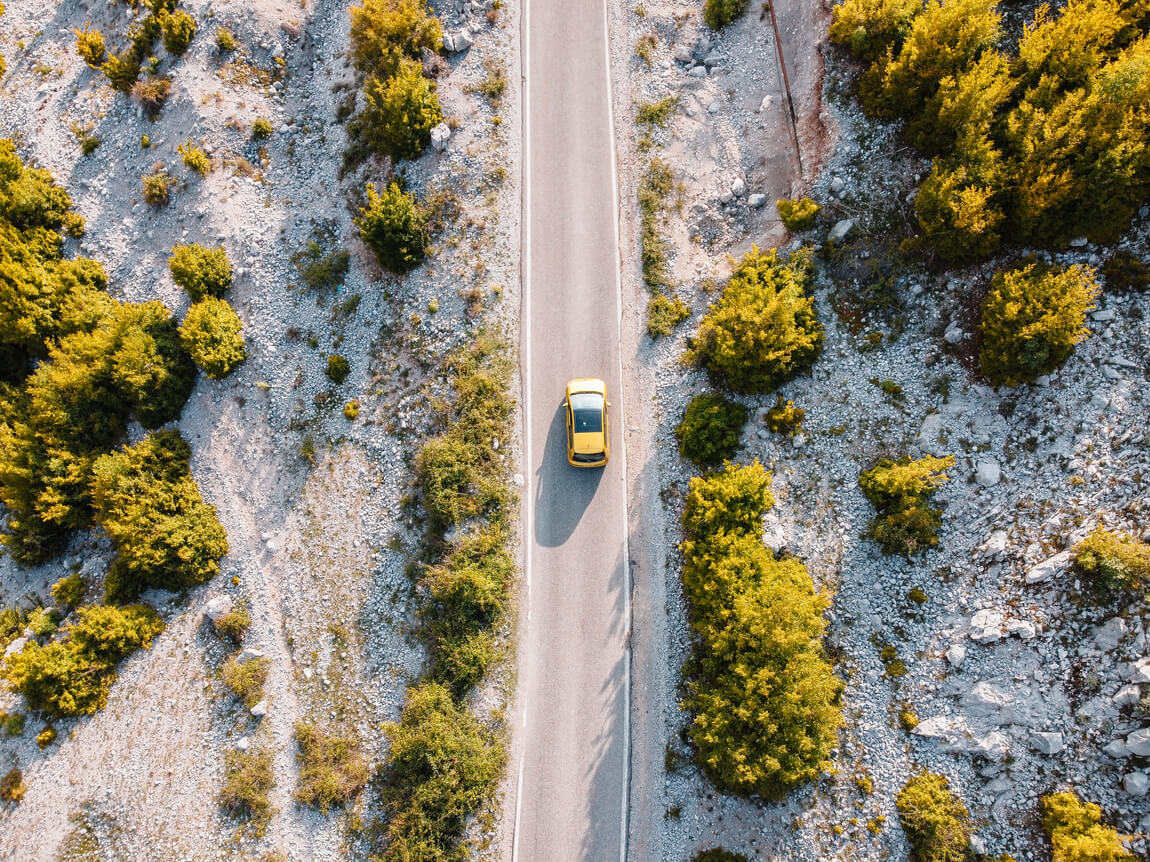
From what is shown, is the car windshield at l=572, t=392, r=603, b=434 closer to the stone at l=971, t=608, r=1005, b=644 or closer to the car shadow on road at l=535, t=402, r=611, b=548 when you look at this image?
the car shadow on road at l=535, t=402, r=611, b=548

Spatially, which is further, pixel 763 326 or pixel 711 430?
pixel 711 430

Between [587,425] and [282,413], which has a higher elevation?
[282,413]

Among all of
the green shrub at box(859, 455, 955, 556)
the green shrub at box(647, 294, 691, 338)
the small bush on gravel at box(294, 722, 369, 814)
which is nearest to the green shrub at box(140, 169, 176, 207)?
the green shrub at box(647, 294, 691, 338)

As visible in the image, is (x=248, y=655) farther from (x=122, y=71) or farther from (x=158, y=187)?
(x=122, y=71)

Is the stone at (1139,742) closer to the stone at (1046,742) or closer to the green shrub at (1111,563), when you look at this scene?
the stone at (1046,742)

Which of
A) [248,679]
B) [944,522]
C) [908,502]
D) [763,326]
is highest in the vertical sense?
[763,326]

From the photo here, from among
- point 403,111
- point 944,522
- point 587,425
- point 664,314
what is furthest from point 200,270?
point 944,522
